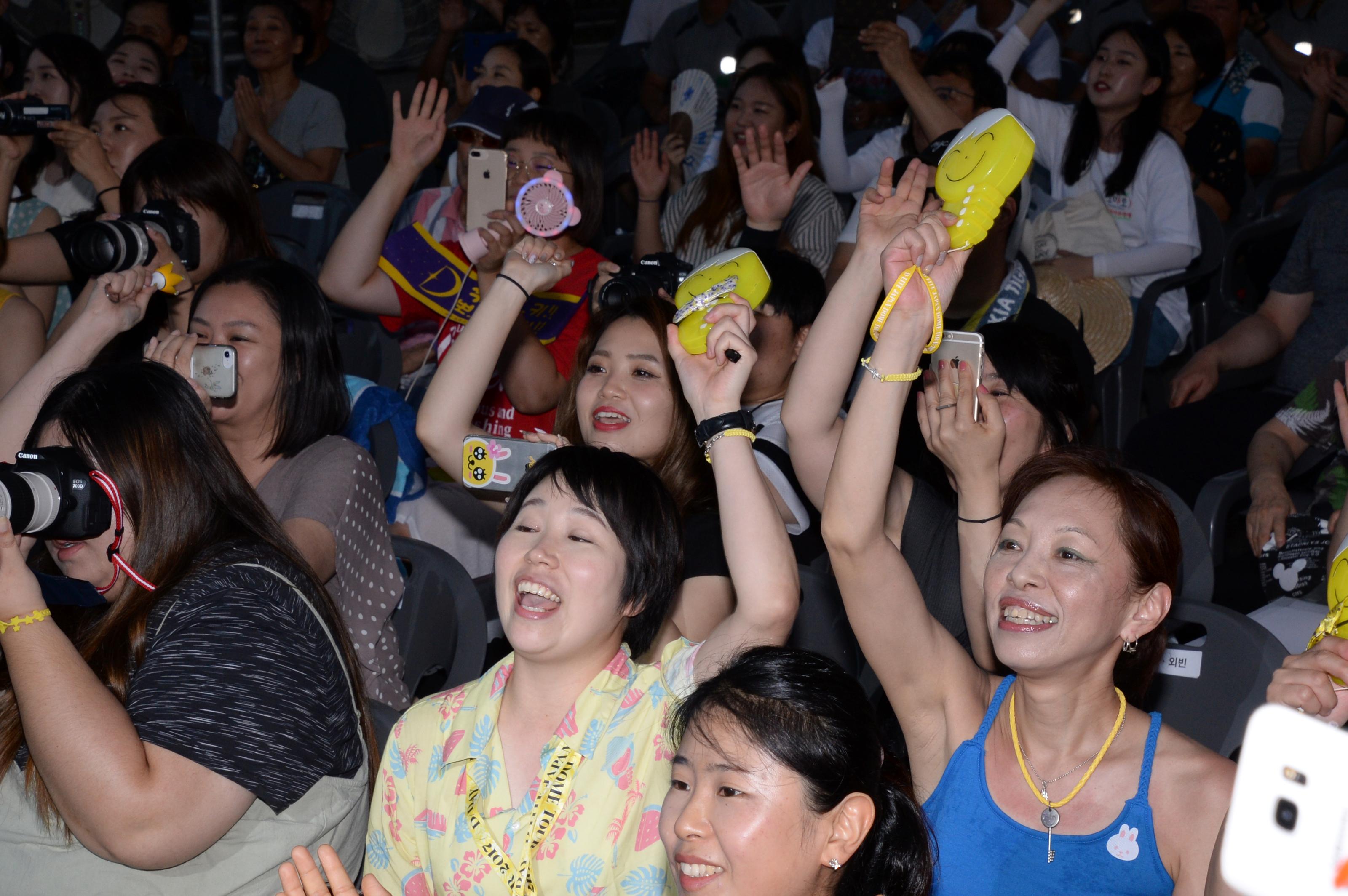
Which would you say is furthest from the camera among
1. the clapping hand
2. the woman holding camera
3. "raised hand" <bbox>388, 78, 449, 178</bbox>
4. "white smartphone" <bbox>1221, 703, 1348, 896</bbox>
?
"raised hand" <bbox>388, 78, 449, 178</bbox>

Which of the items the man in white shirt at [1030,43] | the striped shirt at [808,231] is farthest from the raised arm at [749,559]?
the man in white shirt at [1030,43]

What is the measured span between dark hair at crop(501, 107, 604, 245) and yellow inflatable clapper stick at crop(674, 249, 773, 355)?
1.41 m

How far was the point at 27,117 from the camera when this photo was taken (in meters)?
3.61

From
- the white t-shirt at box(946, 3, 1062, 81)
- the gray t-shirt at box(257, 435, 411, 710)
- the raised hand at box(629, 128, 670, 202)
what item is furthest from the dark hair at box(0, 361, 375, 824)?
the white t-shirt at box(946, 3, 1062, 81)

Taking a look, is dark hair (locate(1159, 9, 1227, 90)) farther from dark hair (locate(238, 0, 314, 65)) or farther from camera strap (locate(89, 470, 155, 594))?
camera strap (locate(89, 470, 155, 594))

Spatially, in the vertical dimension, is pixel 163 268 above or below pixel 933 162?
below

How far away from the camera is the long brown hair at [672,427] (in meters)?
2.38

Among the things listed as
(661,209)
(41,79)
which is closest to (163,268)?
(41,79)

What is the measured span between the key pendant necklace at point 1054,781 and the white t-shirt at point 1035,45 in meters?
3.93

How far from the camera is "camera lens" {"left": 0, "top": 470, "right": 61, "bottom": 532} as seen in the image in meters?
1.70

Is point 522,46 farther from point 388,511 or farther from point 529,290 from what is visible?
point 529,290

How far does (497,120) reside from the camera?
3.86 m

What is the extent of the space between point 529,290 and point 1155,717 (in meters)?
1.39

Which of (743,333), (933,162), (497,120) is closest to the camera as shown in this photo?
(743,333)
